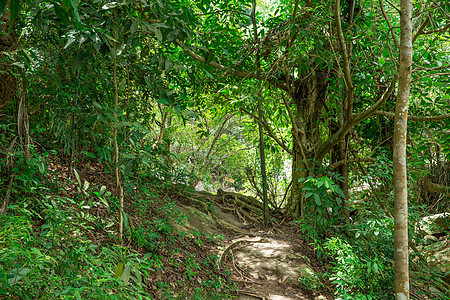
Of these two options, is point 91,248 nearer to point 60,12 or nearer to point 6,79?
point 60,12

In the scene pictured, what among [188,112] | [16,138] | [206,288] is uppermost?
[188,112]

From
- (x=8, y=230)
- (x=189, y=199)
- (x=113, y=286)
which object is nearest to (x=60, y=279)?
(x=113, y=286)

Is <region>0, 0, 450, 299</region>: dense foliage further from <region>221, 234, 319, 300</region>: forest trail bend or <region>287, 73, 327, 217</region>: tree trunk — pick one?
<region>221, 234, 319, 300</region>: forest trail bend

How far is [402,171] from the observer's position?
2.93 m

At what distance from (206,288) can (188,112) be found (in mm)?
2209

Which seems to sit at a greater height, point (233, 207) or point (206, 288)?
point (233, 207)

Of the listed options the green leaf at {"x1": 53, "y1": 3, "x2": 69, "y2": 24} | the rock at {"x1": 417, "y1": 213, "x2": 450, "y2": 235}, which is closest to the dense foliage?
the green leaf at {"x1": 53, "y1": 3, "x2": 69, "y2": 24}

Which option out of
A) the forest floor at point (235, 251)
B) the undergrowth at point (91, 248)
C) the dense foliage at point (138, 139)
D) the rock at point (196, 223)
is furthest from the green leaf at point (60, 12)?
the rock at point (196, 223)

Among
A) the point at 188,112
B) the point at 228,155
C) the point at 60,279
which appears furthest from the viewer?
the point at 228,155

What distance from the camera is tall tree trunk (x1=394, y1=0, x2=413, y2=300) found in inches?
112

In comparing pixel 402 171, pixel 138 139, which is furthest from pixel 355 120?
pixel 138 139

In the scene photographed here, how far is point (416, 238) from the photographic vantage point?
4.14 m

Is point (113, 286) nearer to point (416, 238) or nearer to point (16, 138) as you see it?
point (16, 138)

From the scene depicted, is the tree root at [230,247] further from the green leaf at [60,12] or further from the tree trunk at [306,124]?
the green leaf at [60,12]
